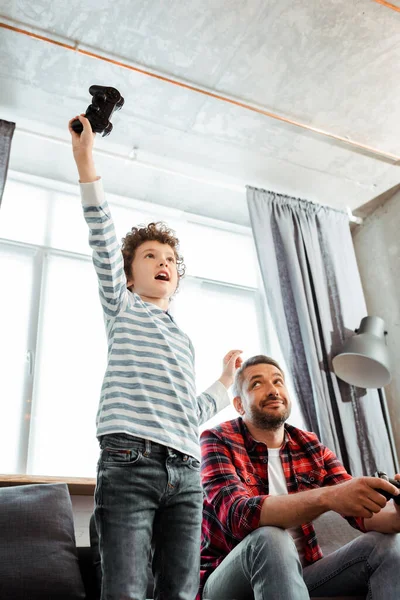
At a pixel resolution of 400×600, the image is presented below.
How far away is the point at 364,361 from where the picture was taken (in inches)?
125

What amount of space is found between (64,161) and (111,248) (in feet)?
6.69

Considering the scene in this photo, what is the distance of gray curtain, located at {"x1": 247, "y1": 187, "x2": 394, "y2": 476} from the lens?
312 cm

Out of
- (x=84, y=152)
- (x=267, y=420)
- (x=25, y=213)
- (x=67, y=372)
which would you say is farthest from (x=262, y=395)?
(x=25, y=213)

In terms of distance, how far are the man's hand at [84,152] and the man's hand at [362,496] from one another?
0.98 metres

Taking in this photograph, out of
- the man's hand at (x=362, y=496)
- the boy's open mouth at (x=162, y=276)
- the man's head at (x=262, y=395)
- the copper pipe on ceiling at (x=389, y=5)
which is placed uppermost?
the copper pipe on ceiling at (x=389, y=5)

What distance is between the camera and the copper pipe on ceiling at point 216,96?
2.62 metres

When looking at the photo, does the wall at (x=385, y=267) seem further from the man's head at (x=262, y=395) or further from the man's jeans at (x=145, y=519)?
the man's jeans at (x=145, y=519)

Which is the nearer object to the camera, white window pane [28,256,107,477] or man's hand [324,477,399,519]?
man's hand [324,477,399,519]

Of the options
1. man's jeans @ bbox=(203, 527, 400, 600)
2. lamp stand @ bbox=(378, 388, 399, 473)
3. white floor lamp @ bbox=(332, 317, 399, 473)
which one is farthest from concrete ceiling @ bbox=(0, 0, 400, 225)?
man's jeans @ bbox=(203, 527, 400, 600)

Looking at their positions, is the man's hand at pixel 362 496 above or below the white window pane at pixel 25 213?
below

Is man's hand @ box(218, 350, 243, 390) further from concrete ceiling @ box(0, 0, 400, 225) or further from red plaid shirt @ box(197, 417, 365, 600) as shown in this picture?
concrete ceiling @ box(0, 0, 400, 225)

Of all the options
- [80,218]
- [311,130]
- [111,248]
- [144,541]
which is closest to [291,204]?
[311,130]

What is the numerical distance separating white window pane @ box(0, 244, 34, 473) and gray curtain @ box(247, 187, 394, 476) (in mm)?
1292

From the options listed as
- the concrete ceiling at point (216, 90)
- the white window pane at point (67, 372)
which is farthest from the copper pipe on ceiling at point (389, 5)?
the white window pane at point (67, 372)
